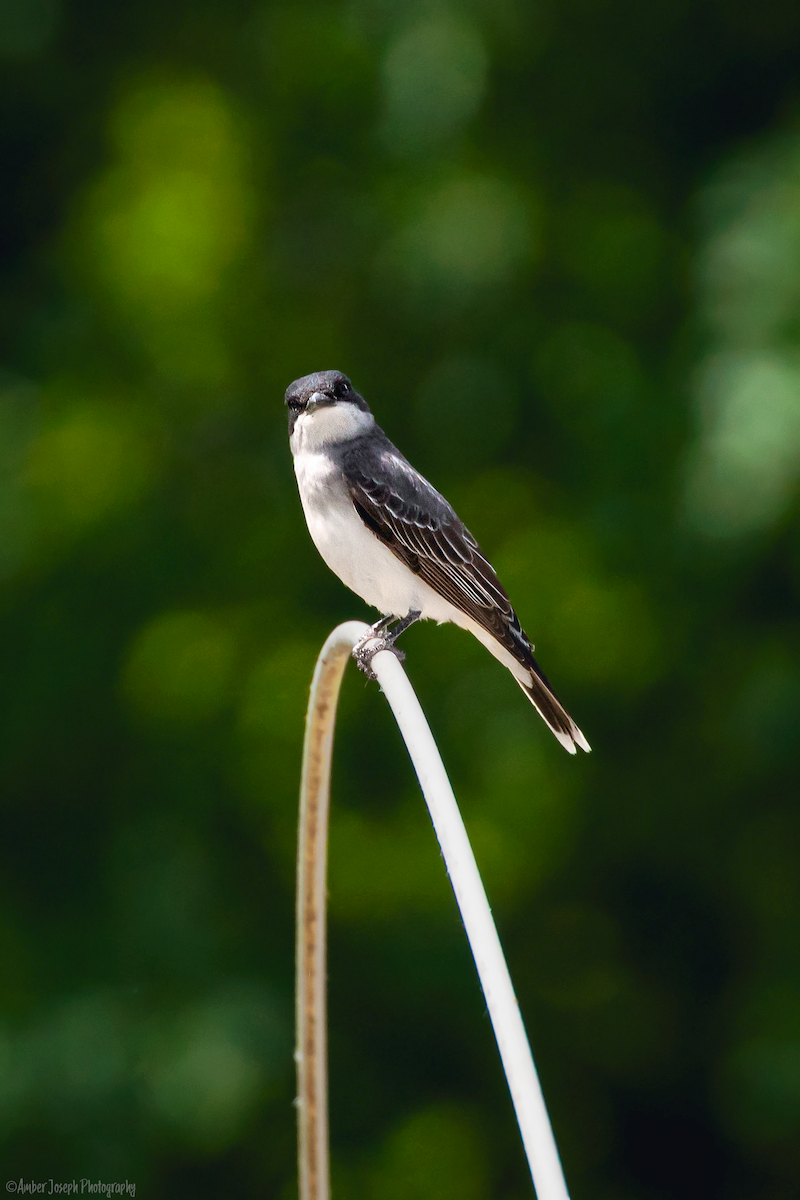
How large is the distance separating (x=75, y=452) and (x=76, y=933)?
2.48 metres

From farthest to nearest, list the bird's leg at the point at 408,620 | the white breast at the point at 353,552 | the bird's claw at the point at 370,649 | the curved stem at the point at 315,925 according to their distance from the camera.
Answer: the bird's leg at the point at 408,620 < the white breast at the point at 353,552 < the bird's claw at the point at 370,649 < the curved stem at the point at 315,925

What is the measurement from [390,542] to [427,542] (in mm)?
185

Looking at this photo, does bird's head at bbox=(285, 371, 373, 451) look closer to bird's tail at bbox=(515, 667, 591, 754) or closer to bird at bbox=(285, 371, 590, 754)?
bird at bbox=(285, 371, 590, 754)

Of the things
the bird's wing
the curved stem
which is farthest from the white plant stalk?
the bird's wing

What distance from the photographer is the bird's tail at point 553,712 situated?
448 cm

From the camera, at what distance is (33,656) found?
23.0 feet

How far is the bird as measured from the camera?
4.46 metres

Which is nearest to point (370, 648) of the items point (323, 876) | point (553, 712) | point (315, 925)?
point (553, 712)

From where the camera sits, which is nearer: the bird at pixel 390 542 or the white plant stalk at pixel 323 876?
the white plant stalk at pixel 323 876

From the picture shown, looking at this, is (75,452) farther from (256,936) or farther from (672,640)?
(672,640)

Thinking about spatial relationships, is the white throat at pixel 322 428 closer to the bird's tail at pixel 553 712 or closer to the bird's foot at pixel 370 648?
the bird's foot at pixel 370 648

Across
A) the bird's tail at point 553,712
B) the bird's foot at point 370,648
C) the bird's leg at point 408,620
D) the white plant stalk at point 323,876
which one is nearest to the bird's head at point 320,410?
the bird's leg at point 408,620

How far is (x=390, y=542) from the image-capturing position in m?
4.55

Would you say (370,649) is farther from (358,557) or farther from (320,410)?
(320,410)
